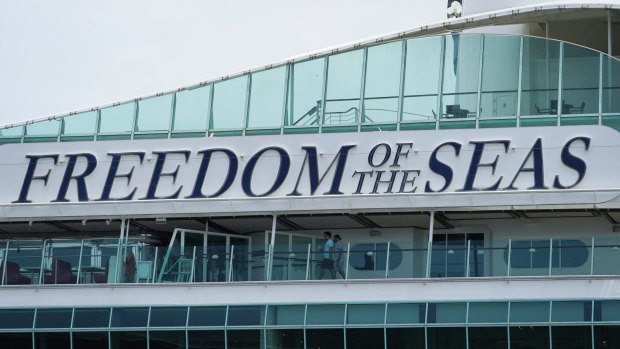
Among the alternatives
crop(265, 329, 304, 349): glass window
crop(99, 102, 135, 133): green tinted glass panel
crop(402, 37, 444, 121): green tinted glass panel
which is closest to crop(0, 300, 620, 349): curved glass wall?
crop(265, 329, 304, 349): glass window

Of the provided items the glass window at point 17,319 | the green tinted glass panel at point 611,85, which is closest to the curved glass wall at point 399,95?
the green tinted glass panel at point 611,85

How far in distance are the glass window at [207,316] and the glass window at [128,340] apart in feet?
4.50

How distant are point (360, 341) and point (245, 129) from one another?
7594 millimetres

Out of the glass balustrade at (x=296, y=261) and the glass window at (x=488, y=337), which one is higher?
the glass balustrade at (x=296, y=261)

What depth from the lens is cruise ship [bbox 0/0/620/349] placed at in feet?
171

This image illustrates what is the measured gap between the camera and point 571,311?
168 feet

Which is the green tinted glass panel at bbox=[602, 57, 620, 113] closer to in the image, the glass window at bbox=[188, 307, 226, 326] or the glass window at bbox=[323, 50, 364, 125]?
the glass window at bbox=[323, 50, 364, 125]

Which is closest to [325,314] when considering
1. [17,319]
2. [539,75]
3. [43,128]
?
[17,319]

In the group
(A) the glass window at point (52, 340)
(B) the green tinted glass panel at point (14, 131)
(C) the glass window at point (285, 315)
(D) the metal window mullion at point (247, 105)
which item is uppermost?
(D) the metal window mullion at point (247, 105)

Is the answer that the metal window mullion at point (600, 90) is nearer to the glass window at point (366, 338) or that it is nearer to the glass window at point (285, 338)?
the glass window at point (366, 338)

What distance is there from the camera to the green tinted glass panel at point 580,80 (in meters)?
54.6

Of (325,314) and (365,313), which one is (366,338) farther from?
(325,314)

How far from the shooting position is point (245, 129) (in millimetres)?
56562

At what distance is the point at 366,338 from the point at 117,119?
1045cm
